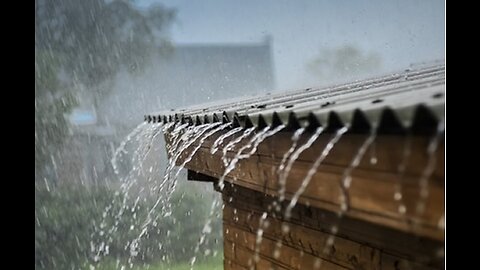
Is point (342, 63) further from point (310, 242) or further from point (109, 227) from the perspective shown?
point (310, 242)

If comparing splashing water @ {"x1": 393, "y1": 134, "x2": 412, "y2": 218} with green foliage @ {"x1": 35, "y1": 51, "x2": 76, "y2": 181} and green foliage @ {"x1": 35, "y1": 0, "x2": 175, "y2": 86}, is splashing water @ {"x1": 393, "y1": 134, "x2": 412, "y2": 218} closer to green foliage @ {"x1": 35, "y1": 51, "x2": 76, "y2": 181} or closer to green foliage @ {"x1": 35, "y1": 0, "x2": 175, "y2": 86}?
green foliage @ {"x1": 35, "y1": 51, "x2": 76, "y2": 181}

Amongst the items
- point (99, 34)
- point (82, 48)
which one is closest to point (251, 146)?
point (82, 48)

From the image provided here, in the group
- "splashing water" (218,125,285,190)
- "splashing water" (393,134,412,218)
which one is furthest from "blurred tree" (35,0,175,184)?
"splashing water" (393,134,412,218)

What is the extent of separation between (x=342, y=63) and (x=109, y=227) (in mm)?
6405

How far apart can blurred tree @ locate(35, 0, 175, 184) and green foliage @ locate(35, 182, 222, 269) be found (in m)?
0.72

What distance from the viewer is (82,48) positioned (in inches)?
461

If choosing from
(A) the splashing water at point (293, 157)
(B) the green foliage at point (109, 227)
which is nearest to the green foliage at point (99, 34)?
(B) the green foliage at point (109, 227)

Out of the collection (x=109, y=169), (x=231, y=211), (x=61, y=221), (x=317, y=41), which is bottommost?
(x=61, y=221)

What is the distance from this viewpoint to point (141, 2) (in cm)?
1219

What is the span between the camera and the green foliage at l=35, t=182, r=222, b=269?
965 centimetres

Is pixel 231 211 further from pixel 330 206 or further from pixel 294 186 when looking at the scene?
pixel 330 206

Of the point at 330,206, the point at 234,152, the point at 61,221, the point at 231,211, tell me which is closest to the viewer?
the point at 330,206
